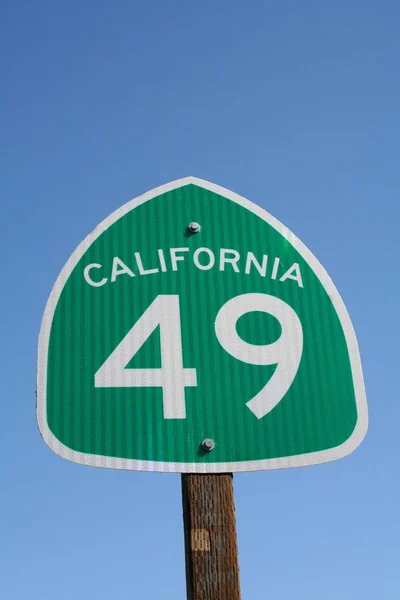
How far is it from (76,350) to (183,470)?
0.68 m

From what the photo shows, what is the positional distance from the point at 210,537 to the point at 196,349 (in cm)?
77

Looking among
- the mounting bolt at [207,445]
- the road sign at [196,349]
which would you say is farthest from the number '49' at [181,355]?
the mounting bolt at [207,445]

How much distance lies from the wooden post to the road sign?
0.07 m

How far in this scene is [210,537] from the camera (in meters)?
3.16

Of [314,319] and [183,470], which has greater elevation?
[314,319]

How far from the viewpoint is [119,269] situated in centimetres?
368

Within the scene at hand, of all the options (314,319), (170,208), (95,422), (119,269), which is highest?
(170,208)

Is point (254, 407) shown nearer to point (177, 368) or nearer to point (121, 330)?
point (177, 368)

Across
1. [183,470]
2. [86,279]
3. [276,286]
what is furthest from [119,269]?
[183,470]

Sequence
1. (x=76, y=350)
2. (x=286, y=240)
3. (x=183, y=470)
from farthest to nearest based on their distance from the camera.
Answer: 1. (x=286, y=240)
2. (x=76, y=350)
3. (x=183, y=470)

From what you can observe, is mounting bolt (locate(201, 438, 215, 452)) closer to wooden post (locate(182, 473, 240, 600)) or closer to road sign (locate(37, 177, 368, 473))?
road sign (locate(37, 177, 368, 473))

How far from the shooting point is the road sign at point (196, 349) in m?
3.34

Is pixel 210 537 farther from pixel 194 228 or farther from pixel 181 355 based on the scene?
pixel 194 228

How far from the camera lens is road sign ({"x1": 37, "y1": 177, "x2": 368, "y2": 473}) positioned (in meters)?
3.34
